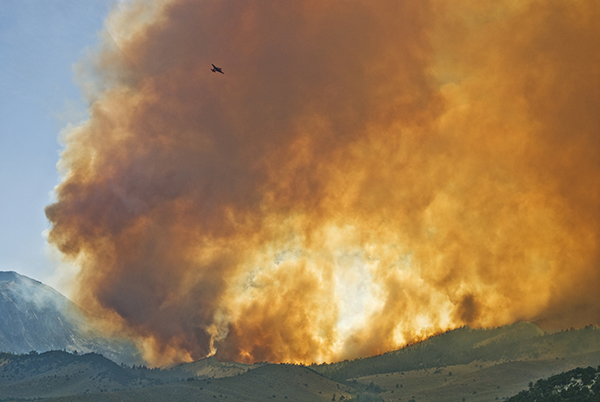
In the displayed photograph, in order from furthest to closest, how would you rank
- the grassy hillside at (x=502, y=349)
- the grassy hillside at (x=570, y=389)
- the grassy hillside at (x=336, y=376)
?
the grassy hillside at (x=502, y=349)
the grassy hillside at (x=336, y=376)
the grassy hillside at (x=570, y=389)

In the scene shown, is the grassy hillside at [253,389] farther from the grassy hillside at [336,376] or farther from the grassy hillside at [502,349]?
the grassy hillside at [502,349]

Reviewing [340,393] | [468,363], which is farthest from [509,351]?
[340,393]

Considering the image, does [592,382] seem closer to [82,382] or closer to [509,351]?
[509,351]

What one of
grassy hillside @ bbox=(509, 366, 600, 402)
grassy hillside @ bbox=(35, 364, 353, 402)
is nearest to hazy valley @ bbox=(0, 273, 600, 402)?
grassy hillside @ bbox=(35, 364, 353, 402)

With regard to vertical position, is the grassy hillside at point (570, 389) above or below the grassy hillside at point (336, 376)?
below

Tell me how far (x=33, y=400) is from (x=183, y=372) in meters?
47.6

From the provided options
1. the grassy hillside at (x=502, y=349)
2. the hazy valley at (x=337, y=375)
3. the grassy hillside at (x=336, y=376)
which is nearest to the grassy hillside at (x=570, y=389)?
the grassy hillside at (x=336, y=376)

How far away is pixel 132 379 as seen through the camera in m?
167

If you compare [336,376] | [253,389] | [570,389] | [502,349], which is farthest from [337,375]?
[570,389]

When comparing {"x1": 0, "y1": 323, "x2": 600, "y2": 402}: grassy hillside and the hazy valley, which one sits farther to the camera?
the hazy valley

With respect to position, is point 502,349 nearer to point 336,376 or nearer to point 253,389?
point 336,376

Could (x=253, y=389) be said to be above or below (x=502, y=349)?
above

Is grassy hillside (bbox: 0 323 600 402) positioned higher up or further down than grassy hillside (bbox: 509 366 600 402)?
higher up

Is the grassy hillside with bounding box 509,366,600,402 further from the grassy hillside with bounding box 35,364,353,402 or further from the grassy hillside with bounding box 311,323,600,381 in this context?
the grassy hillside with bounding box 311,323,600,381
